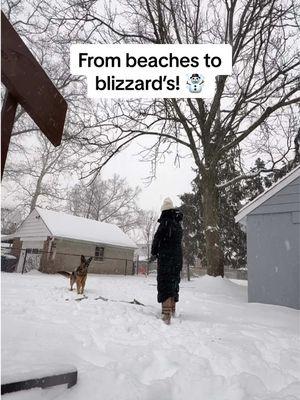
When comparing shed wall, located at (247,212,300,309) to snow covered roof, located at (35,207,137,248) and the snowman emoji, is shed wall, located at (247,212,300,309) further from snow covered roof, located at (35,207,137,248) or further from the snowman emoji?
snow covered roof, located at (35,207,137,248)

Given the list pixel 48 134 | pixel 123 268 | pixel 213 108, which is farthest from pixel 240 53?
pixel 123 268

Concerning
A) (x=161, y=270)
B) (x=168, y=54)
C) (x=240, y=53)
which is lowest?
(x=161, y=270)

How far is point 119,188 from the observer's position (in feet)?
149

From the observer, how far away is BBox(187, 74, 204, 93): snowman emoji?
32.6ft

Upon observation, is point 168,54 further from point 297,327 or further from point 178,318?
point 297,327

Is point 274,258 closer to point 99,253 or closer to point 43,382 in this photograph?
point 43,382

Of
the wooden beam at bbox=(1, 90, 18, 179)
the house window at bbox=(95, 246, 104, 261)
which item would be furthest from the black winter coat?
the house window at bbox=(95, 246, 104, 261)

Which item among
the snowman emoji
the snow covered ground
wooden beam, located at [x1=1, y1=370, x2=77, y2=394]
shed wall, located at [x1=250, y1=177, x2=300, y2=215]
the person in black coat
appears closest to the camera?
wooden beam, located at [x1=1, y1=370, x2=77, y2=394]

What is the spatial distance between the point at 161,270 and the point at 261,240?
429 cm

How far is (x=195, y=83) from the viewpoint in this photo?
33.6 ft

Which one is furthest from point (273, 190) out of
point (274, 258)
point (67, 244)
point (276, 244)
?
point (67, 244)

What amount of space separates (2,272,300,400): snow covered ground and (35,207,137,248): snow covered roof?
19.6m

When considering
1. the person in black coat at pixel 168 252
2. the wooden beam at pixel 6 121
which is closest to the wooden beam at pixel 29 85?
the wooden beam at pixel 6 121

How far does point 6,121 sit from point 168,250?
187 inches
